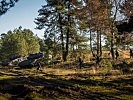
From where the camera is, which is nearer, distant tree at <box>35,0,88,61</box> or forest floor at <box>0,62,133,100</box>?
forest floor at <box>0,62,133,100</box>

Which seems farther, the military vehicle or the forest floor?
the military vehicle

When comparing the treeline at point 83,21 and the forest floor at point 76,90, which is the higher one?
the treeline at point 83,21

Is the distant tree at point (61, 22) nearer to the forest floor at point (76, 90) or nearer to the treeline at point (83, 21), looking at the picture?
the treeline at point (83, 21)

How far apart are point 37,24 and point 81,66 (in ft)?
66.1

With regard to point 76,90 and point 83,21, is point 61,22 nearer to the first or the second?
point 83,21

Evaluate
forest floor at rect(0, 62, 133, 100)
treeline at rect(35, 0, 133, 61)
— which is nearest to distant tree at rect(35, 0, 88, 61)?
treeline at rect(35, 0, 133, 61)

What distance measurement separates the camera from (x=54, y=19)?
6412 centimetres

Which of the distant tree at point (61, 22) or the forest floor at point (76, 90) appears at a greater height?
the distant tree at point (61, 22)

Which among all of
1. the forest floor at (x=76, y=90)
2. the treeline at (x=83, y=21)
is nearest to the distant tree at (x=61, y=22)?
the treeline at (x=83, y=21)

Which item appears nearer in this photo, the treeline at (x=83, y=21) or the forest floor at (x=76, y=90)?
the forest floor at (x=76, y=90)

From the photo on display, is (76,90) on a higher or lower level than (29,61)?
lower

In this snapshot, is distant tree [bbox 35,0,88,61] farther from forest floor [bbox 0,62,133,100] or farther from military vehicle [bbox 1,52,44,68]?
forest floor [bbox 0,62,133,100]

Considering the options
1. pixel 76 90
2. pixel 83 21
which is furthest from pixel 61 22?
pixel 76 90

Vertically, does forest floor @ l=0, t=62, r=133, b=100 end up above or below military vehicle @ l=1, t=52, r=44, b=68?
below
